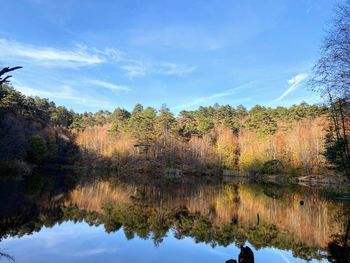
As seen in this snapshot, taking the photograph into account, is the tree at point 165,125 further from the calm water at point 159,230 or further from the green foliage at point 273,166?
the calm water at point 159,230

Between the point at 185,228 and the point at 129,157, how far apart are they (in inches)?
2125

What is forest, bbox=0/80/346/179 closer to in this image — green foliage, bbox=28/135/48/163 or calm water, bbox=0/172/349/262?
green foliage, bbox=28/135/48/163

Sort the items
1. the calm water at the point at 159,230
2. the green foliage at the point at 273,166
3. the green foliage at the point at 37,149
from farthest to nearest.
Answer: the green foliage at the point at 273,166 < the green foliage at the point at 37,149 < the calm water at the point at 159,230

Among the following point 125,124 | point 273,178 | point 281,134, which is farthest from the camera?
point 125,124

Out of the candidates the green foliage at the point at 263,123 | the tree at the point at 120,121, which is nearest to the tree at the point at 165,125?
the tree at the point at 120,121

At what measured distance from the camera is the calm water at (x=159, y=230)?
478 inches

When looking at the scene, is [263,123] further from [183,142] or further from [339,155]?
[339,155]

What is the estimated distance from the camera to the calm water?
1213 centimetres

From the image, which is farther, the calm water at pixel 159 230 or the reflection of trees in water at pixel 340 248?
the calm water at pixel 159 230

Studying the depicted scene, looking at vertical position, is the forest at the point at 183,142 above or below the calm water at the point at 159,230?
above

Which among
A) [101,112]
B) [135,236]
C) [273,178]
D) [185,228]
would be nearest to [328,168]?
[273,178]

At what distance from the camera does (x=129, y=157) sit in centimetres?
7012

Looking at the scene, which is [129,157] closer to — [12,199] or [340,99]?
[12,199]

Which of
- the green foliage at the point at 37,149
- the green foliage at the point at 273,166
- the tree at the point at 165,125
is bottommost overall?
the green foliage at the point at 273,166
